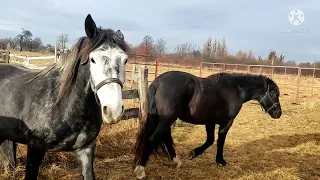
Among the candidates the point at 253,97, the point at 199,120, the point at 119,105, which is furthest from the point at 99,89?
the point at 253,97

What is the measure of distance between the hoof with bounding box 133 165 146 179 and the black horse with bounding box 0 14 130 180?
1.32 m

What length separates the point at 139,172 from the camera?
3.81 m

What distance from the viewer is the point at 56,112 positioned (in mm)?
2434

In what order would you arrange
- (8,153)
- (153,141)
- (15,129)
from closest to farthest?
(15,129), (8,153), (153,141)

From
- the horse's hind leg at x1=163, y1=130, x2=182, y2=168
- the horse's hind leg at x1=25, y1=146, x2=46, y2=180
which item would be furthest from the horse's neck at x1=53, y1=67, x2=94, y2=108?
the horse's hind leg at x1=163, y1=130, x2=182, y2=168

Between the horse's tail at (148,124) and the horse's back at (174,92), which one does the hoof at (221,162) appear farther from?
the horse's tail at (148,124)

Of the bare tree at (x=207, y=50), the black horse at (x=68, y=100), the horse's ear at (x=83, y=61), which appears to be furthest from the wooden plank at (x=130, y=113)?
the bare tree at (x=207, y=50)

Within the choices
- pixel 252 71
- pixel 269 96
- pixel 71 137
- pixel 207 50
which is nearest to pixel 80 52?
pixel 71 137

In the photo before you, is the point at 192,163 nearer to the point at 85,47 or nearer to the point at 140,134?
the point at 140,134

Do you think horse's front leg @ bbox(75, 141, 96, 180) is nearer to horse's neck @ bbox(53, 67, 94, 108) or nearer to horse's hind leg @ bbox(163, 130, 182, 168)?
horse's neck @ bbox(53, 67, 94, 108)

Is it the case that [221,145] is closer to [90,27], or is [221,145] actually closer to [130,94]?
[130,94]

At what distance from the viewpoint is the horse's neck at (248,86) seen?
5.05 m

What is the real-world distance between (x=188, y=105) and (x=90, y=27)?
98.1 inches

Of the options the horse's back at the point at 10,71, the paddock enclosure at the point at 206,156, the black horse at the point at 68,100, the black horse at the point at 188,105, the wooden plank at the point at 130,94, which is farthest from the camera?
the wooden plank at the point at 130,94
